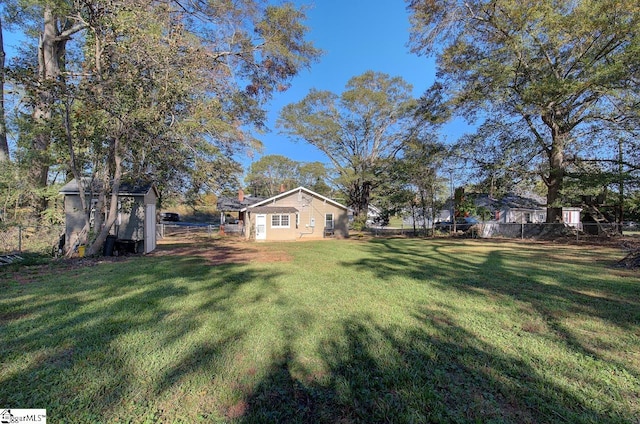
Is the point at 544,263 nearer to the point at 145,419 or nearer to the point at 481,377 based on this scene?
the point at 481,377

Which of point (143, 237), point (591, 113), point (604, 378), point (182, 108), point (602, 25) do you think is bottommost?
point (604, 378)

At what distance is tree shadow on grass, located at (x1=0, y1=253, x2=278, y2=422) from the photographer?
229 cm

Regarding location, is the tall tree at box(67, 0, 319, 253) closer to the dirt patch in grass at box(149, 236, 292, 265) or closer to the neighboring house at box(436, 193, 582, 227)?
the dirt patch in grass at box(149, 236, 292, 265)

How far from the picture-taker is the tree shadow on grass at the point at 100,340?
229cm

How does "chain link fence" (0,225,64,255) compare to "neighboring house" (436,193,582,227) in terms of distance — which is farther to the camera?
"neighboring house" (436,193,582,227)

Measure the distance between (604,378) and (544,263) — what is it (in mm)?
8145

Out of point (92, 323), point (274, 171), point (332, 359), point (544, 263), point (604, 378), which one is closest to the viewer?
point (604, 378)

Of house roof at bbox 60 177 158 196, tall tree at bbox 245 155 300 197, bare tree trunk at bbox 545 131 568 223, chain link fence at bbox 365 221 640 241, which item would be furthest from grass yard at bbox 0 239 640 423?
tall tree at bbox 245 155 300 197

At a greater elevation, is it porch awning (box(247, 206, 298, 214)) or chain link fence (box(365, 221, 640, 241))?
porch awning (box(247, 206, 298, 214))

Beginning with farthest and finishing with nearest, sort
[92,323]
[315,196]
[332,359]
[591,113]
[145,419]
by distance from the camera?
[315,196] < [591,113] < [92,323] < [332,359] < [145,419]

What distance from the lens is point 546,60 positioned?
50.8ft

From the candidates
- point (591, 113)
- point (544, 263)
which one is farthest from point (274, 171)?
point (544, 263)

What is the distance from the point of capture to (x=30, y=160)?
42.3 ft

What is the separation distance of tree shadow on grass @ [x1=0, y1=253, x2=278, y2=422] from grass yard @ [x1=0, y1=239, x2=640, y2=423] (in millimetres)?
18
